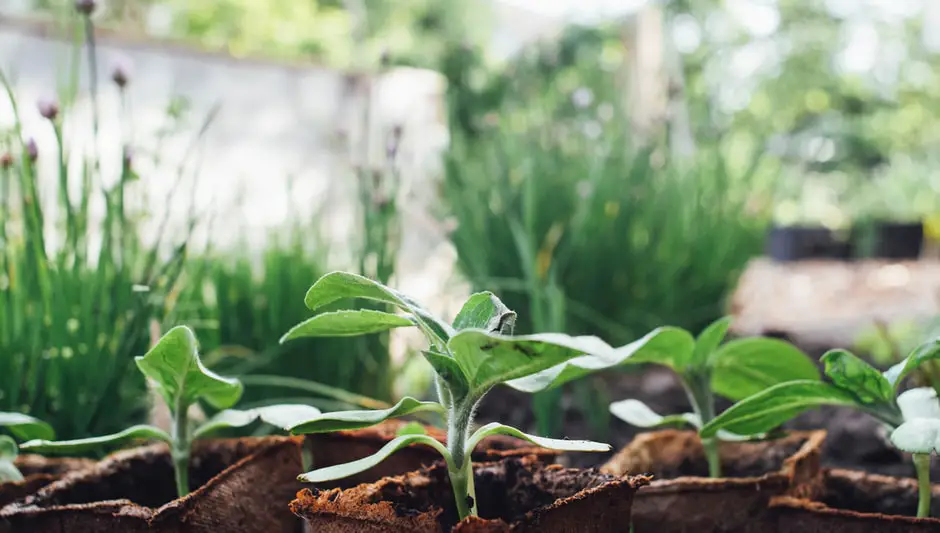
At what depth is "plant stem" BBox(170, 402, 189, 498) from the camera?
2.20ft

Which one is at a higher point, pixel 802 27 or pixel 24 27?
pixel 802 27

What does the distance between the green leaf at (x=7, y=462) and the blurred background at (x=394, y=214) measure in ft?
0.68

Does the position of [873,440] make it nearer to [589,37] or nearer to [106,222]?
[106,222]

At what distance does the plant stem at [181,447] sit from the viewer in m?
0.67

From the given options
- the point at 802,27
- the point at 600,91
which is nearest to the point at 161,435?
the point at 600,91

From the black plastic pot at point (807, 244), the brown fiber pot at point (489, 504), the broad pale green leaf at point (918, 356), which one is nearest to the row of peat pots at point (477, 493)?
the brown fiber pot at point (489, 504)

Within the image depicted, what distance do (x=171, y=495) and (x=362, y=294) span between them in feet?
1.17

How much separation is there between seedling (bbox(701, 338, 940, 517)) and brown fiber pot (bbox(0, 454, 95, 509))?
0.60 m

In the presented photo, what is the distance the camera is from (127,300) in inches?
37.9

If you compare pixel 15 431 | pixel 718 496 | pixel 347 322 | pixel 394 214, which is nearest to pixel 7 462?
pixel 15 431

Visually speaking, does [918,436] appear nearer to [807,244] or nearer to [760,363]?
[760,363]

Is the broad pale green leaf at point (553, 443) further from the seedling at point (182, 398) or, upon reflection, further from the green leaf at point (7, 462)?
the green leaf at point (7, 462)

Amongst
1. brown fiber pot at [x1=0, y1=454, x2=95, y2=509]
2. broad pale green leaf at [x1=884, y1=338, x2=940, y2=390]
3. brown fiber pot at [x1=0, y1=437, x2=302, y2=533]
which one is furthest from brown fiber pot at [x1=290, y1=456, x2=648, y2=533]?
brown fiber pot at [x1=0, y1=454, x2=95, y2=509]

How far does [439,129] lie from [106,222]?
3.95m
